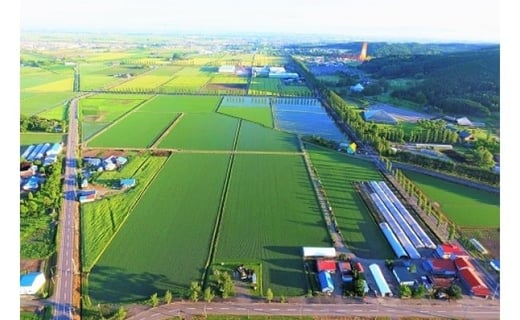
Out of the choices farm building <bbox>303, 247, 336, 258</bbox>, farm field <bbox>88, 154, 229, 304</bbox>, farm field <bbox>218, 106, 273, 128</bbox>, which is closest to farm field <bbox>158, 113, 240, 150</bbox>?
farm field <bbox>218, 106, 273, 128</bbox>

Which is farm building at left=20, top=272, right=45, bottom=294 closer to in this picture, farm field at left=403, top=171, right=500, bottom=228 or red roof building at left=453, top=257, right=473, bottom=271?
red roof building at left=453, top=257, right=473, bottom=271

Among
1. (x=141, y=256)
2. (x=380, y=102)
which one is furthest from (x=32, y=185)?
(x=380, y=102)

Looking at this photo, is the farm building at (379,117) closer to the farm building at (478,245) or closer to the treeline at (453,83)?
the treeline at (453,83)

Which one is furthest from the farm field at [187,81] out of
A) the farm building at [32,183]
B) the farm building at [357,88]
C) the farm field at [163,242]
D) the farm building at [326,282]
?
the farm building at [326,282]

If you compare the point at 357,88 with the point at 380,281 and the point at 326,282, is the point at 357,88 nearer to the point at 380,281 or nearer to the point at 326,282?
the point at 380,281

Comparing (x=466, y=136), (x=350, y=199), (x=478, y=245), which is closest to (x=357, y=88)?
(x=466, y=136)
